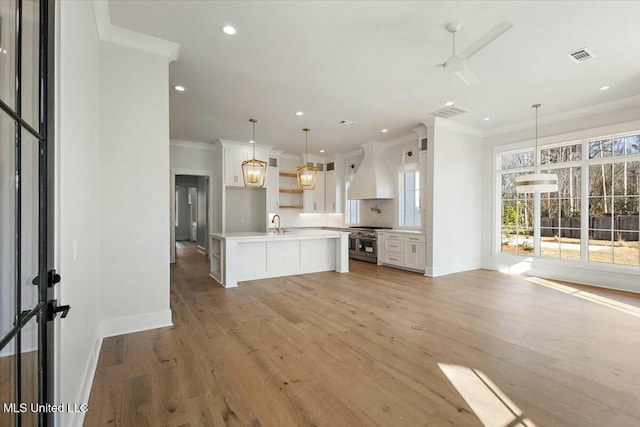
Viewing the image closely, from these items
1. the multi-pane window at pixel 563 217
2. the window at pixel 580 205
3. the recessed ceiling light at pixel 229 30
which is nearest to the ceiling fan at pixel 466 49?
the recessed ceiling light at pixel 229 30

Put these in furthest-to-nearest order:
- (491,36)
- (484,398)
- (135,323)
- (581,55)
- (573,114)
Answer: (573,114) → (581,55) → (135,323) → (491,36) → (484,398)

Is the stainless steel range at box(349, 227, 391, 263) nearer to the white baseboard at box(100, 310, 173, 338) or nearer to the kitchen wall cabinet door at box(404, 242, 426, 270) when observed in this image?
the kitchen wall cabinet door at box(404, 242, 426, 270)

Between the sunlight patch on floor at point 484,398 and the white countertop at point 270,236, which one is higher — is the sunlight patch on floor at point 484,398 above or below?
below

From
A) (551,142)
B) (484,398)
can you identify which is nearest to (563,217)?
(551,142)

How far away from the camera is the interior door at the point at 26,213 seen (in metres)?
0.88

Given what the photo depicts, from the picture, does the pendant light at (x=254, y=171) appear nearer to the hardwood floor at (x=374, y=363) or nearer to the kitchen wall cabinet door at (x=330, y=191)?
the hardwood floor at (x=374, y=363)

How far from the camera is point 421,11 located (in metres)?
2.81

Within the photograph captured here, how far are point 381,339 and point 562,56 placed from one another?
3913 millimetres

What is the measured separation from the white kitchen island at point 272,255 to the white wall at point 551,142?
135 inches

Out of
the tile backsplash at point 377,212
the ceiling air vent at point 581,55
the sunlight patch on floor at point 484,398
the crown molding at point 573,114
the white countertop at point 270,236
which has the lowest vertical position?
the sunlight patch on floor at point 484,398

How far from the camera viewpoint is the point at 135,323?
10.4 feet

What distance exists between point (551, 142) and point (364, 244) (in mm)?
4475

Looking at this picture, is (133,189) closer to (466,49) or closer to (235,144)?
(466,49)

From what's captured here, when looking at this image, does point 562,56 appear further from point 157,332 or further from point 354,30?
point 157,332
